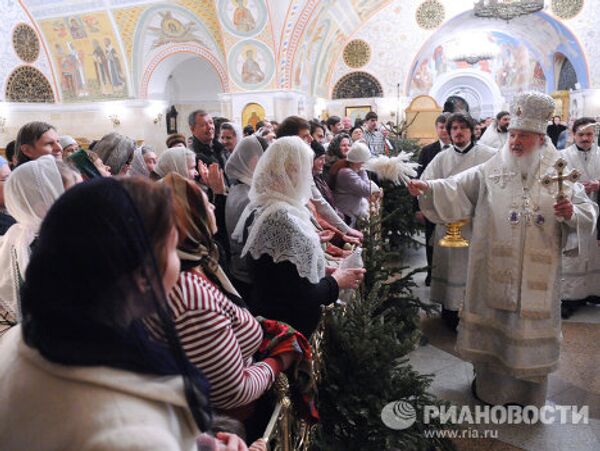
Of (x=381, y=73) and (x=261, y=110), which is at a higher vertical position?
(x=381, y=73)

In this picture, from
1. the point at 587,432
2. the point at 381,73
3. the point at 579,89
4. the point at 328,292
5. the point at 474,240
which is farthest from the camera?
the point at 381,73

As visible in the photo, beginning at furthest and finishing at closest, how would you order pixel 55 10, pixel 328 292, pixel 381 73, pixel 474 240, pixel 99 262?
pixel 381 73 → pixel 55 10 → pixel 474 240 → pixel 328 292 → pixel 99 262

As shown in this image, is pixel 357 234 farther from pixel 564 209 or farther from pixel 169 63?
pixel 169 63

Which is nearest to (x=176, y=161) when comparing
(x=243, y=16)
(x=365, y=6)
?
(x=243, y=16)

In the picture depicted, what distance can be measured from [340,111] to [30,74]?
36.5ft

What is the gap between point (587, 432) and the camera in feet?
9.43

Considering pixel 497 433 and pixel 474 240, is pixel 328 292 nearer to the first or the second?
pixel 474 240

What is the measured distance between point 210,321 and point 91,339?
19.4 inches

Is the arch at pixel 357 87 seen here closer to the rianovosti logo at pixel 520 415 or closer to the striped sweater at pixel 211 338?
the rianovosti logo at pixel 520 415

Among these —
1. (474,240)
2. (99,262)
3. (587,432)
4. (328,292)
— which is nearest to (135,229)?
(99,262)

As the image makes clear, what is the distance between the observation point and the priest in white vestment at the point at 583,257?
4629mm

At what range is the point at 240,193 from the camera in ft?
9.87

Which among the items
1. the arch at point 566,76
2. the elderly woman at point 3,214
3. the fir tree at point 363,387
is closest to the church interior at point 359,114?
the fir tree at point 363,387

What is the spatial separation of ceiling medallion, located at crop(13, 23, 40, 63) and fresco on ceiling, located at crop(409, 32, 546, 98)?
14.9 m
